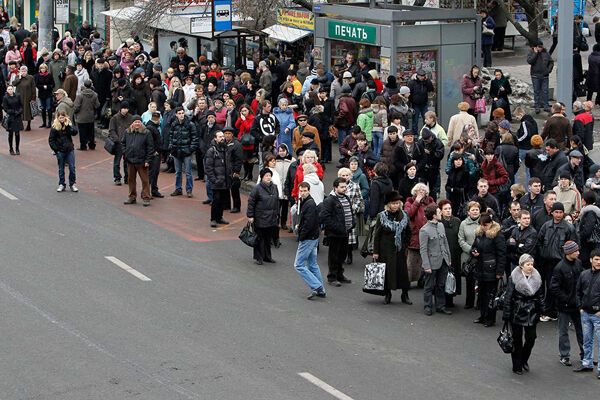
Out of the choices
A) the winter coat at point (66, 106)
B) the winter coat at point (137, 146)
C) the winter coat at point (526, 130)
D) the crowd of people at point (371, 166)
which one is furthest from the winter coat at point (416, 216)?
the winter coat at point (66, 106)

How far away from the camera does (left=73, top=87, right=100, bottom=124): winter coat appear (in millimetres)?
28234

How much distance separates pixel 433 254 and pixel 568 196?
7.41ft

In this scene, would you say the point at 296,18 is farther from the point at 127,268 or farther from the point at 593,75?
the point at 127,268

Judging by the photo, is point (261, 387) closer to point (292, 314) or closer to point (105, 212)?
point (292, 314)

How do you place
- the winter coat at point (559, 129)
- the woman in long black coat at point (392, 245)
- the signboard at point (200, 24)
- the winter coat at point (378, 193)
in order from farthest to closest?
the signboard at point (200, 24)
the winter coat at point (559, 129)
the winter coat at point (378, 193)
the woman in long black coat at point (392, 245)

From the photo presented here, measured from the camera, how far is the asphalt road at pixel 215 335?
47.3 ft

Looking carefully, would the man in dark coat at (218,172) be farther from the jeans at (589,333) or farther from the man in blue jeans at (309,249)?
the jeans at (589,333)

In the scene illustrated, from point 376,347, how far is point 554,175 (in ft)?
18.6

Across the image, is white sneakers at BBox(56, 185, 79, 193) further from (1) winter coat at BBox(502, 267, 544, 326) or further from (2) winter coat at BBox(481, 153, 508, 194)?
(1) winter coat at BBox(502, 267, 544, 326)

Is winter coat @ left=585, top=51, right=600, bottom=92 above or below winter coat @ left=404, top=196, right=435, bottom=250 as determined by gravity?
above

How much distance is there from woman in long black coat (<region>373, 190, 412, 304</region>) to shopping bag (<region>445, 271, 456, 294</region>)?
2.10 feet

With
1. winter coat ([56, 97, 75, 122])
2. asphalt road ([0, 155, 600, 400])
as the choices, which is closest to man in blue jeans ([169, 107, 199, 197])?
winter coat ([56, 97, 75, 122])

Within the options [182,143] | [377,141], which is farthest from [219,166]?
[377,141]

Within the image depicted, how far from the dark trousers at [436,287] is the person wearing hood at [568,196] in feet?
6.70
